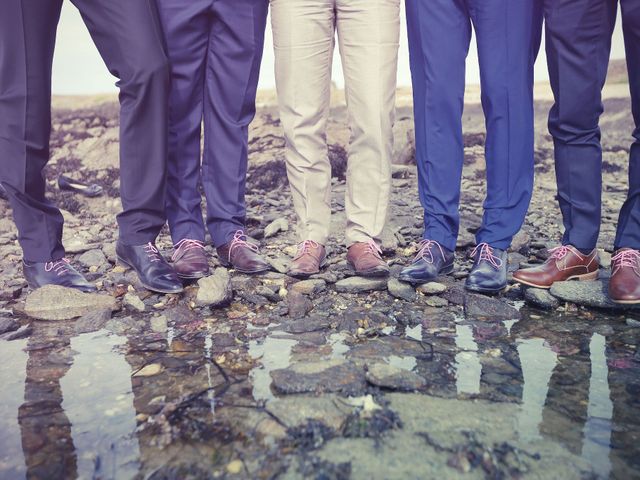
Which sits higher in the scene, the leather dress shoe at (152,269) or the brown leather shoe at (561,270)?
the brown leather shoe at (561,270)

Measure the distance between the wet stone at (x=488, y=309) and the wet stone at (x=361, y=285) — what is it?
0.40 m

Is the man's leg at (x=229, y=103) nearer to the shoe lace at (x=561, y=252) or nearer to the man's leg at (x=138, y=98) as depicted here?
the man's leg at (x=138, y=98)

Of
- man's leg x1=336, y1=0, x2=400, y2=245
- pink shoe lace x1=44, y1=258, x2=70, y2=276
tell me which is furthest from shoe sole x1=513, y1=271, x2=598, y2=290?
pink shoe lace x1=44, y1=258, x2=70, y2=276

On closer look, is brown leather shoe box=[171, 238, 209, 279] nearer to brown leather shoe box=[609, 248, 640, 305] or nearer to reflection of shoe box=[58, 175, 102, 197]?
brown leather shoe box=[609, 248, 640, 305]

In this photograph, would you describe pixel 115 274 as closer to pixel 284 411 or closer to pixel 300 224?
pixel 300 224

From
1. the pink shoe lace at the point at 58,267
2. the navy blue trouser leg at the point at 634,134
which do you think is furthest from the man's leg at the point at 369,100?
the pink shoe lace at the point at 58,267

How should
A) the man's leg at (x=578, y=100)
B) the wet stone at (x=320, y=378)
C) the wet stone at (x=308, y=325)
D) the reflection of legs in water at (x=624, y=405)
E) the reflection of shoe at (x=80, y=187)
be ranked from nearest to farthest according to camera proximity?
the reflection of legs in water at (x=624, y=405)
the wet stone at (x=320, y=378)
the wet stone at (x=308, y=325)
the man's leg at (x=578, y=100)
the reflection of shoe at (x=80, y=187)

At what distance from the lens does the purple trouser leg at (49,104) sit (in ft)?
7.96

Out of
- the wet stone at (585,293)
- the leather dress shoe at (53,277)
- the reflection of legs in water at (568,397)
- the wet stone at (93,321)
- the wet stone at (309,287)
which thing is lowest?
the wet stone at (93,321)

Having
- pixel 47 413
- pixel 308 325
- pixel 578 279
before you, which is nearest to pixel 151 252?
pixel 308 325

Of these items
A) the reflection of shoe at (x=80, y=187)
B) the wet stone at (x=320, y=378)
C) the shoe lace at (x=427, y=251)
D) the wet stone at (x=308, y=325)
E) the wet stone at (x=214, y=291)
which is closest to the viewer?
the wet stone at (x=320, y=378)

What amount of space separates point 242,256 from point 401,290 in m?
0.81

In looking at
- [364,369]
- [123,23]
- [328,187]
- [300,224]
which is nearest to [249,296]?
[300,224]

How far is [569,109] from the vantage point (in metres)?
2.52
